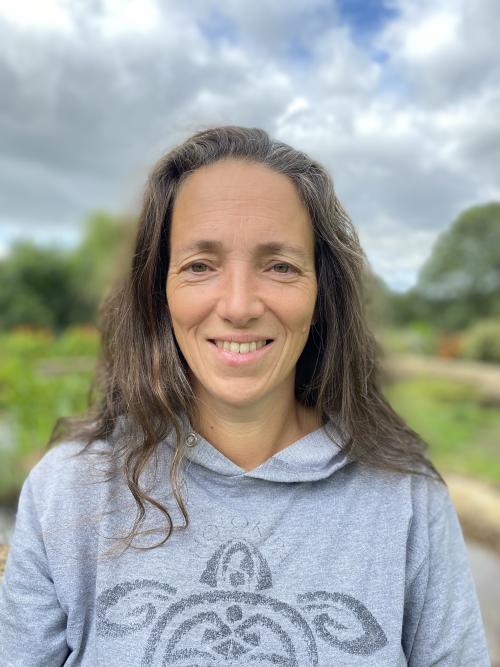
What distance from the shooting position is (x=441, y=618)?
1.17 m

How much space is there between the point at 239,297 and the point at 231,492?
16.1 inches

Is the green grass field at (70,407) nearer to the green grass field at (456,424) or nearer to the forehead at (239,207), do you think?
the green grass field at (456,424)

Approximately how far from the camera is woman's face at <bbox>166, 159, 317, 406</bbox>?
1137 mm

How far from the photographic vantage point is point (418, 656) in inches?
46.6

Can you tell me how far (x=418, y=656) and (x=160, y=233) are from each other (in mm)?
1022

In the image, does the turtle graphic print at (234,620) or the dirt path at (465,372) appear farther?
the dirt path at (465,372)

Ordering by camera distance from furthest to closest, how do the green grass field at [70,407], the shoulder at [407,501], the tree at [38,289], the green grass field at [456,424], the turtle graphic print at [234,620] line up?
the tree at [38,289], the green grass field at [456,424], the green grass field at [70,407], the shoulder at [407,501], the turtle graphic print at [234,620]

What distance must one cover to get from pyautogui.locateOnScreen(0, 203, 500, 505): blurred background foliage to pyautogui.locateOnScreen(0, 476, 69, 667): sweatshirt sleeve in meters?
2.78

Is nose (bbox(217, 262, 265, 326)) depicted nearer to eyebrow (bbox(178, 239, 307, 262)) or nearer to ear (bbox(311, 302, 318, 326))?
eyebrow (bbox(178, 239, 307, 262))

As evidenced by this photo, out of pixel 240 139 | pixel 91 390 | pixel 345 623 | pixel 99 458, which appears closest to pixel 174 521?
pixel 99 458

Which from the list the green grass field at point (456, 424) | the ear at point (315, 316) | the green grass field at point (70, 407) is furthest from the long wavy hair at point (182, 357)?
the green grass field at point (456, 424)

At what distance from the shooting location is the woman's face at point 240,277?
1137mm

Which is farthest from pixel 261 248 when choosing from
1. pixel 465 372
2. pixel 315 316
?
pixel 465 372

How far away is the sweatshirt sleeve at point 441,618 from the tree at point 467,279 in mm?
3386
